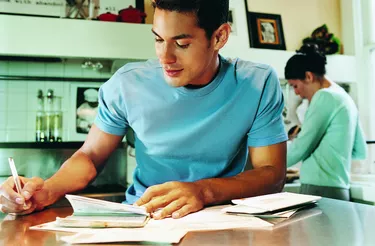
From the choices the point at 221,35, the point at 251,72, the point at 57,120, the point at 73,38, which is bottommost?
the point at 57,120

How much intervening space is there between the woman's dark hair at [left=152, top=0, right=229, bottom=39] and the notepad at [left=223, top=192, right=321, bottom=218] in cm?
43

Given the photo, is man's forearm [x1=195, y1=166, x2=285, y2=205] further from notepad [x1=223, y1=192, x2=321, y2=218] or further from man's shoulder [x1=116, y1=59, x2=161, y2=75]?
man's shoulder [x1=116, y1=59, x2=161, y2=75]

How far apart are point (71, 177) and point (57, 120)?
5.72 ft

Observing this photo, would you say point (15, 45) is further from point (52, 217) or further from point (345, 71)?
point (345, 71)

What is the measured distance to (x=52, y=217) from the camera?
2.85 ft

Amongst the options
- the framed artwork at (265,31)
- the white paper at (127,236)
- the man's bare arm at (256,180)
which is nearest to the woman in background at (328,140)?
the framed artwork at (265,31)

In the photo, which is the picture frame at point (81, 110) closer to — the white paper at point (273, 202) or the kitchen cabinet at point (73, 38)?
the kitchen cabinet at point (73, 38)

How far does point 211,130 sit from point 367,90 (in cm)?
248

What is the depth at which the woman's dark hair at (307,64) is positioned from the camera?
2.37 metres

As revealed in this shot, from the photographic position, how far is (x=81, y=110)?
109 inches

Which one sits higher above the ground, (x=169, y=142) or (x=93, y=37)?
(x=93, y=37)

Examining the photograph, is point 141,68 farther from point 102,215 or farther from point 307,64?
point 307,64

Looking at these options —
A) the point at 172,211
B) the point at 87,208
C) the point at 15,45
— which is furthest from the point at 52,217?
the point at 15,45

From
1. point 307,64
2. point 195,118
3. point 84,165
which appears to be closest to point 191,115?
point 195,118
